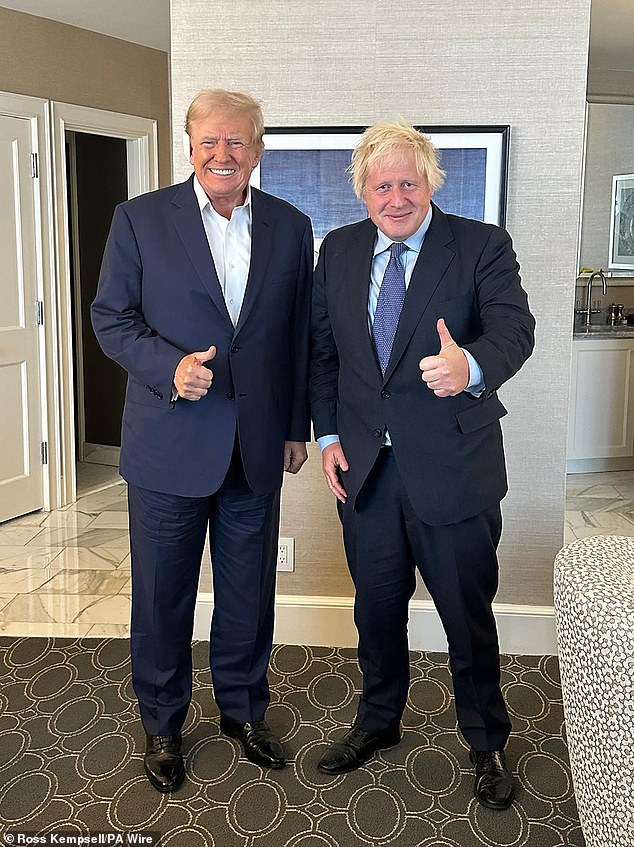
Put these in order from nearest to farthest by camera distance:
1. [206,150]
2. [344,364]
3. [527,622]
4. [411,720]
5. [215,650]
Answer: [206,150], [344,364], [215,650], [411,720], [527,622]

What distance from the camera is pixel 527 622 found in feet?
10.3

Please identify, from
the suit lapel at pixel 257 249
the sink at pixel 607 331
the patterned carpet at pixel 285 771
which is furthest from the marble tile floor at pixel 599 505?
the suit lapel at pixel 257 249

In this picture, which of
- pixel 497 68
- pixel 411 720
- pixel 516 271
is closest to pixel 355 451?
pixel 516 271

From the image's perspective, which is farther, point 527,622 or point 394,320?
point 527,622

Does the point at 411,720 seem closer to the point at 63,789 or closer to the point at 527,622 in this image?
the point at 527,622

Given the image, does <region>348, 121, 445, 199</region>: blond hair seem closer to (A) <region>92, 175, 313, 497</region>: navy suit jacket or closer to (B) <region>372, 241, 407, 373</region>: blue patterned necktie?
(B) <region>372, 241, 407, 373</region>: blue patterned necktie

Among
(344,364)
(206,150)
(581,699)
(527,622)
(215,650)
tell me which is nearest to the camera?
(581,699)

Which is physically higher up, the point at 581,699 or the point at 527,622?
the point at 581,699

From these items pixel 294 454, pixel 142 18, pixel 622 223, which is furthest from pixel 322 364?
pixel 622 223

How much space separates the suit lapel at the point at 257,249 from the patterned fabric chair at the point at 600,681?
3.53ft

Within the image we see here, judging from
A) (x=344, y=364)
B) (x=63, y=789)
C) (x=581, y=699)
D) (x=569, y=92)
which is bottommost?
(x=63, y=789)

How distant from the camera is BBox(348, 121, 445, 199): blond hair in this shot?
2.03 m

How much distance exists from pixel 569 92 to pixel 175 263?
1402mm

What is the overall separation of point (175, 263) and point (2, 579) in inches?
88.7
